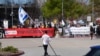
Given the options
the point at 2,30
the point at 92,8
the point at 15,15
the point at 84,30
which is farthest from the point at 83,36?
the point at 15,15

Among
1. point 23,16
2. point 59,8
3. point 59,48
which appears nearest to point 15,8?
point 59,8

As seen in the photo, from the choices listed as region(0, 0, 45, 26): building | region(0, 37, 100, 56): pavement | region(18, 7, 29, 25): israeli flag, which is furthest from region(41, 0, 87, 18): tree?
region(0, 37, 100, 56): pavement

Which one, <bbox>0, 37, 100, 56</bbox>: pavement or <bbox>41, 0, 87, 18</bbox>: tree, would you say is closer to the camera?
<bbox>0, 37, 100, 56</bbox>: pavement

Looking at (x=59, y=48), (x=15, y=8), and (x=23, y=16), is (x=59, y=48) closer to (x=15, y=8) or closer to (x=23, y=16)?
(x=23, y=16)

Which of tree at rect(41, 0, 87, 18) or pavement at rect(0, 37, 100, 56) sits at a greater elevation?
tree at rect(41, 0, 87, 18)

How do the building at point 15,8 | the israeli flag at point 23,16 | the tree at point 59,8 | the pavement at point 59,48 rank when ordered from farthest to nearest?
1. the building at point 15,8
2. the tree at point 59,8
3. the israeli flag at point 23,16
4. the pavement at point 59,48

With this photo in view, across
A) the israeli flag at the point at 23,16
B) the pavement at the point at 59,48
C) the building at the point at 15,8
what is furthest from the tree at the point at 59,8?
the pavement at the point at 59,48

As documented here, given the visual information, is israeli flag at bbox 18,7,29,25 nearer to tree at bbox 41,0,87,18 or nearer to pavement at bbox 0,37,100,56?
pavement at bbox 0,37,100,56

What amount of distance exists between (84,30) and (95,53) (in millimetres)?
37023

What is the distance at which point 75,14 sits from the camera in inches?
3260

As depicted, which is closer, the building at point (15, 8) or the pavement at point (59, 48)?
the pavement at point (59, 48)

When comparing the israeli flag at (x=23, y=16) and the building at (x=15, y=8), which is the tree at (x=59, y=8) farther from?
the israeli flag at (x=23, y=16)

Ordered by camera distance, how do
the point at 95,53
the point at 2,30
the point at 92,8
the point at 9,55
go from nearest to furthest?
the point at 95,53
the point at 9,55
the point at 2,30
the point at 92,8

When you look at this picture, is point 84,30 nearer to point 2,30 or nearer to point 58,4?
point 2,30
